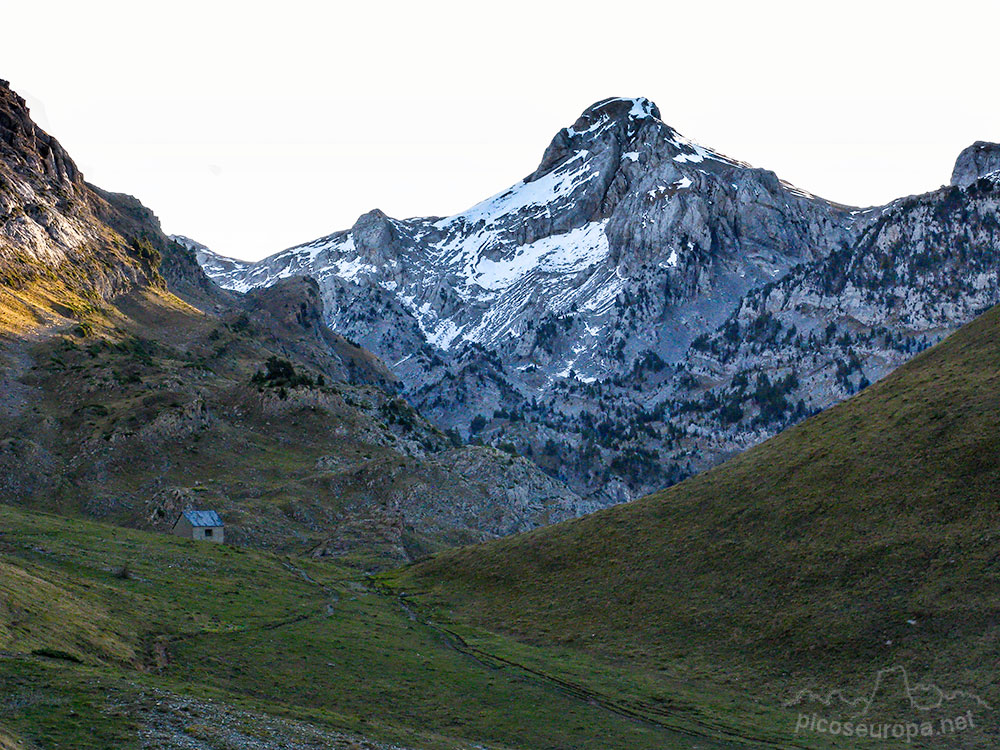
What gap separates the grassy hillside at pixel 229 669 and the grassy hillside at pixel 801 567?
8.71 m

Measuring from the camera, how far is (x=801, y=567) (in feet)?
295

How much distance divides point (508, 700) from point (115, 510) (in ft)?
344

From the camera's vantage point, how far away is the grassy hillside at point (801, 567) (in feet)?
247

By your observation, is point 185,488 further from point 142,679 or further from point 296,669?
point 142,679

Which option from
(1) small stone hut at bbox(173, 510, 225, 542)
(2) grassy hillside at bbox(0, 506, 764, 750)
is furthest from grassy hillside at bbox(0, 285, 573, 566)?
(2) grassy hillside at bbox(0, 506, 764, 750)

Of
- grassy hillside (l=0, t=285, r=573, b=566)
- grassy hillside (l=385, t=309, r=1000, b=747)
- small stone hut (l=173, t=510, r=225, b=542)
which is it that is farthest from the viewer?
grassy hillside (l=0, t=285, r=573, b=566)

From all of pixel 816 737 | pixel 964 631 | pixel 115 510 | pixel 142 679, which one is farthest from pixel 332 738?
pixel 115 510

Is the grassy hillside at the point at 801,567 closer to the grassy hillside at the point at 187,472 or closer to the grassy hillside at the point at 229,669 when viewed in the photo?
the grassy hillside at the point at 229,669

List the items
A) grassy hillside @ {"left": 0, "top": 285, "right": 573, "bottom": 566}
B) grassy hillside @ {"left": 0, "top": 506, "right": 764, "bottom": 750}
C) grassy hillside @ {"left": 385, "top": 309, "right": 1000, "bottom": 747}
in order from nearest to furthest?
grassy hillside @ {"left": 0, "top": 506, "right": 764, "bottom": 750}
grassy hillside @ {"left": 385, "top": 309, "right": 1000, "bottom": 747}
grassy hillside @ {"left": 0, "top": 285, "right": 573, "bottom": 566}

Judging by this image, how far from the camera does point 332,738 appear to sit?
166 ft

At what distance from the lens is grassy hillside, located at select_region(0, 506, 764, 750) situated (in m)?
47.7

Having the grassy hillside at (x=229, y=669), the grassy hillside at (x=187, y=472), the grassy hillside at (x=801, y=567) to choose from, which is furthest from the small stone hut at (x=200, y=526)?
the grassy hillside at (x=801, y=567)

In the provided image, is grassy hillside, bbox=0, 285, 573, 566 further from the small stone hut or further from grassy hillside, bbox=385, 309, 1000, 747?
grassy hillside, bbox=385, 309, 1000, 747

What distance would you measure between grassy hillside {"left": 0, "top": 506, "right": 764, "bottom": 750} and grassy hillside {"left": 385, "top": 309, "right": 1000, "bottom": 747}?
8713mm
